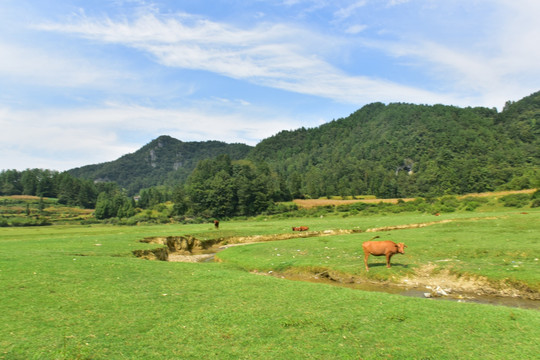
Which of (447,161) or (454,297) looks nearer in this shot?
(454,297)

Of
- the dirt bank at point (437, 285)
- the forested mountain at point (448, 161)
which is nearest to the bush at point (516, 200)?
the dirt bank at point (437, 285)

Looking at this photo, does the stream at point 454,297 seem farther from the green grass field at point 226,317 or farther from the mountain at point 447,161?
the mountain at point 447,161

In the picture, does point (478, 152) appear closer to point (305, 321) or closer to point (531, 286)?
point (531, 286)

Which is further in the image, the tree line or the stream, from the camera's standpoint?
the tree line

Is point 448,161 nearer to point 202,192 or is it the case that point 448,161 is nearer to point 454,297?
point 202,192

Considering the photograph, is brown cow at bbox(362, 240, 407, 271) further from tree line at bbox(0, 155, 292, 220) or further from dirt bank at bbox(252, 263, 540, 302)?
tree line at bbox(0, 155, 292, 220)

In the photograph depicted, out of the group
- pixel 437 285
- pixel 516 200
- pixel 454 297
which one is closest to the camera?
pixel 454 297

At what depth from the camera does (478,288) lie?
16500 mm

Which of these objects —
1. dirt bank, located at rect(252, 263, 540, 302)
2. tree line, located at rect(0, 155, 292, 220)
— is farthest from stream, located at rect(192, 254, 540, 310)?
tree line, located at rect(0, 155, 292, 220)

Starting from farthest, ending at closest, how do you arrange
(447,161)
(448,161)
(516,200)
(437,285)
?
1. (447,161)
2. (448,161)
3. (516,200)
4. (437,285)

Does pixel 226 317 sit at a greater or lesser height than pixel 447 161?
lesser

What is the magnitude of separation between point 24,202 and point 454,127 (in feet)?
724

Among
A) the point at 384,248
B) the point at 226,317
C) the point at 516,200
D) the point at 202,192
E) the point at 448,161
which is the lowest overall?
the point at 226,317

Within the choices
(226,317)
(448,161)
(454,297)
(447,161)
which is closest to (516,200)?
(454,297)
